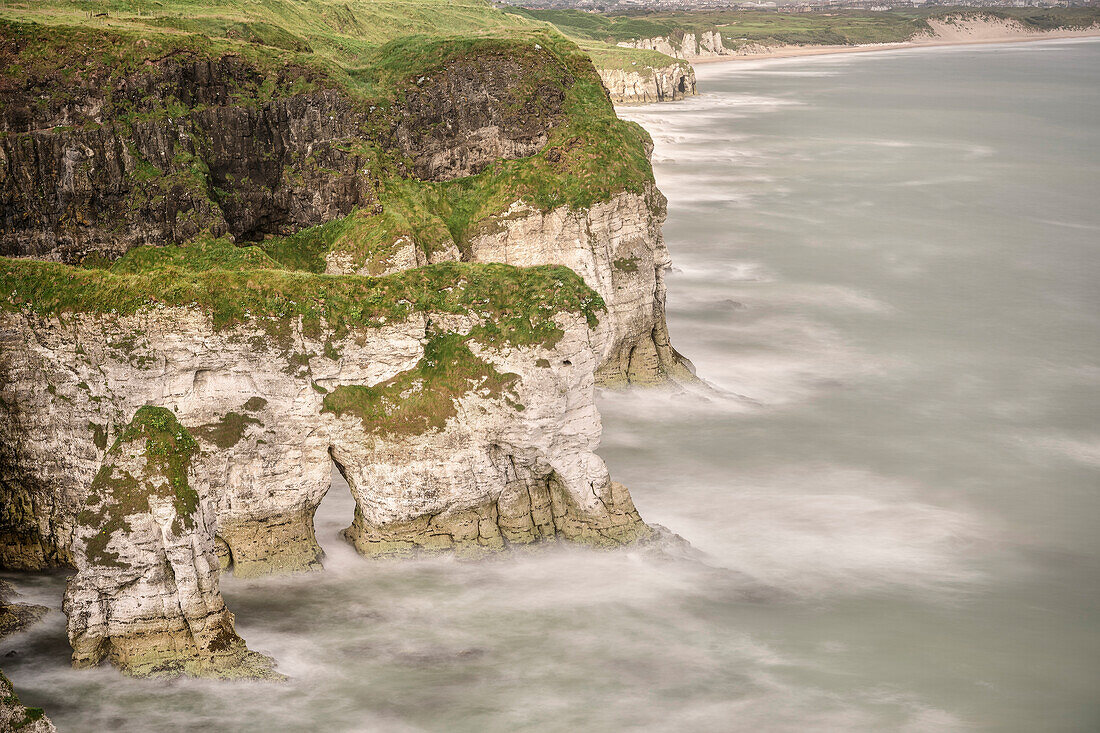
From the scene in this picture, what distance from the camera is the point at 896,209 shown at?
84.1 m

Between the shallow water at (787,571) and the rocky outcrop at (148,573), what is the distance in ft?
2.20

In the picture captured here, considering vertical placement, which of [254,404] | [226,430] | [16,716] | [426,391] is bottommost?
[16,716]

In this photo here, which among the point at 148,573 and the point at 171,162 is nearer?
the point at 148,573

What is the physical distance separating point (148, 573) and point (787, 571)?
17465mm

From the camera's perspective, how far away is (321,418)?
28.4 metres

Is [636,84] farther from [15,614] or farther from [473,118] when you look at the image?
[15,614]

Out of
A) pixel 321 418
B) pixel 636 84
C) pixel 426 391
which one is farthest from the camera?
pixel 636 84

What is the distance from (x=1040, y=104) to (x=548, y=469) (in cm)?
13440

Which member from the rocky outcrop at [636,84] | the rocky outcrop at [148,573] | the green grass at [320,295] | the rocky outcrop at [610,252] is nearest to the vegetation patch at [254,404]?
the green grass at [320,295]

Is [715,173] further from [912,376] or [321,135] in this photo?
[321,135]

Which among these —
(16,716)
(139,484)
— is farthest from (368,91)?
(16,716)

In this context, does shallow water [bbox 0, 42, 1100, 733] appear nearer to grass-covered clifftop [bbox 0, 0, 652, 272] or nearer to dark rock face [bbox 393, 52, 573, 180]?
grass-covered clifftop [bbox 0, 0, 652, 272]

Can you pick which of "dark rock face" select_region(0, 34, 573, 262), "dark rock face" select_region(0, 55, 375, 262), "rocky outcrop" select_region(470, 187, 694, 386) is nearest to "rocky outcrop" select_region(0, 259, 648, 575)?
"dark rock face" select_region(0, 55, 375, 262)

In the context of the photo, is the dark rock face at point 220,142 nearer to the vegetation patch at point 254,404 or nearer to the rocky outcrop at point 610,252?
the rocky outcrop at point 610,252
